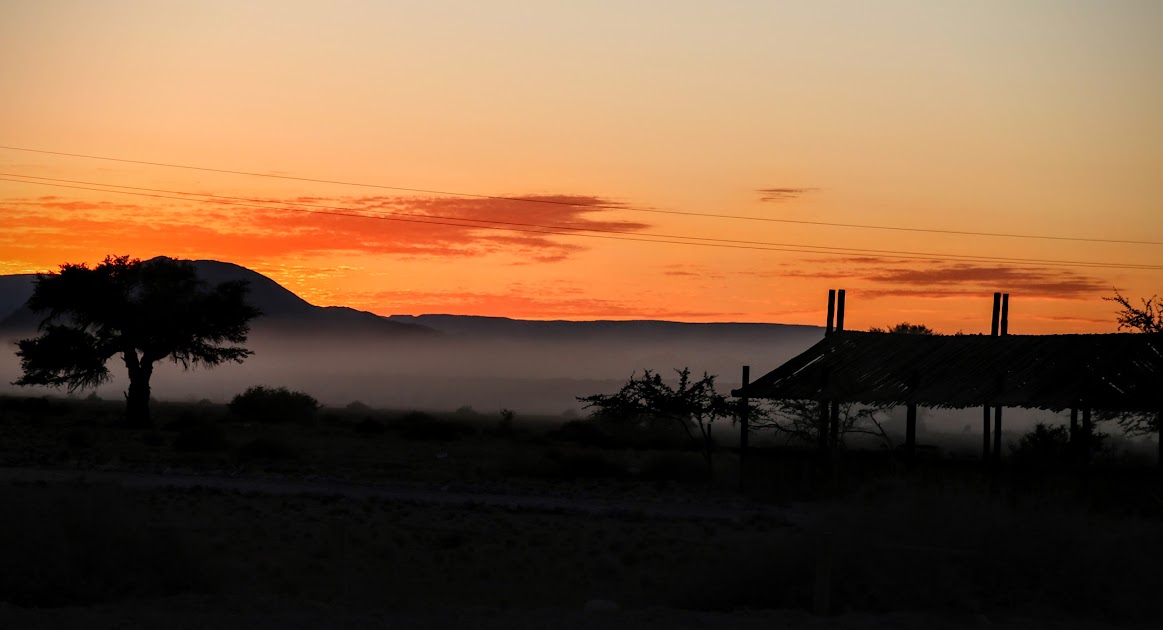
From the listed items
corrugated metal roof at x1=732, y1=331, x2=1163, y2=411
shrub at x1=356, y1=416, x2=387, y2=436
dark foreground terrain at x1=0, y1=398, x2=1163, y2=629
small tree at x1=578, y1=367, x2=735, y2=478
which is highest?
corrugated metal roof at x1=732, y1=331, x2=1163, y2=411

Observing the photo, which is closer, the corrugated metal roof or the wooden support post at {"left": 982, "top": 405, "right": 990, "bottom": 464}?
the corrugated metal roof

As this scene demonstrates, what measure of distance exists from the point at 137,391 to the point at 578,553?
3578cm

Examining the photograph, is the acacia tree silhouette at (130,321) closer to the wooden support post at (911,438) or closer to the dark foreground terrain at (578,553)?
the dark foreground terrain at (578,553)

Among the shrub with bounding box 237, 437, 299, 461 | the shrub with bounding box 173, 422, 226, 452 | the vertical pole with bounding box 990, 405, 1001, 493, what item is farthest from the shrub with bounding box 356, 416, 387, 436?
the vertical pole with bounding box 990, 405, 1001, 493

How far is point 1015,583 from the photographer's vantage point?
15.2 metres

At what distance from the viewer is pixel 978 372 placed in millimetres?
28766

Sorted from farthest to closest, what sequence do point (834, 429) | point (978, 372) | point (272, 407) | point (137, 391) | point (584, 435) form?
point (272, 407), point (584, 435), point (137, 391), point (834, 429), point (978, 372)

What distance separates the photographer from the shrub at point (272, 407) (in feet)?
221

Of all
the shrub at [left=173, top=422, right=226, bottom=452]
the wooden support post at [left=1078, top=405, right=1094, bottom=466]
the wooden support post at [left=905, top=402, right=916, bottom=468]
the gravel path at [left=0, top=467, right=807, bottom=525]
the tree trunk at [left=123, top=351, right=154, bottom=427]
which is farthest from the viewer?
the tree trunk at [left=123, top=351, right=154, bottom=427]

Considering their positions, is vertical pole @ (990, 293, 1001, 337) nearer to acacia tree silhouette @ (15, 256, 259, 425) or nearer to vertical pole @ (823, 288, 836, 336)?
vertical pole @ (823, 288, 836, 336)

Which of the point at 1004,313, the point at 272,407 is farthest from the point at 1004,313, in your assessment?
the point at 272,407

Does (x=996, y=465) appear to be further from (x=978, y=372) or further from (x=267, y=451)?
(x=267, y=451)

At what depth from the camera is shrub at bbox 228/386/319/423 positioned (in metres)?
67.4

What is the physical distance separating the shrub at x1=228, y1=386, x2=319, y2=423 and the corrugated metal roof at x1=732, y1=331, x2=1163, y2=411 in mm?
40685
